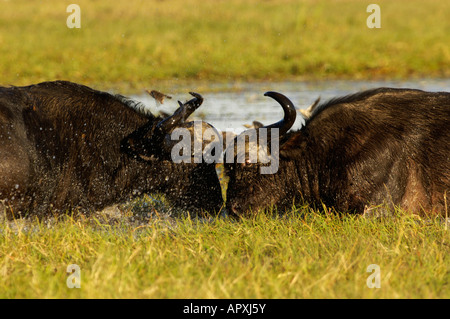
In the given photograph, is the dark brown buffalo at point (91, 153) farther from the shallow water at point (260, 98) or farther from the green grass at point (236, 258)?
the shallow water at point (260, 98)

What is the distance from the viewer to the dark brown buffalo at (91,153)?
5105mm

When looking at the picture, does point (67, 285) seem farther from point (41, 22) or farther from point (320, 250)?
point (41, 22)

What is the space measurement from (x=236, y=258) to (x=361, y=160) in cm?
139

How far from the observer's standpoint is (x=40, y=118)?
5242 mm

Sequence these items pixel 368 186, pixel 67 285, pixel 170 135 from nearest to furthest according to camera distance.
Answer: pixel 67 285 → pixel 368 186 → pixel 170 135

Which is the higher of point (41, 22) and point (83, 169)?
point (41, 22)

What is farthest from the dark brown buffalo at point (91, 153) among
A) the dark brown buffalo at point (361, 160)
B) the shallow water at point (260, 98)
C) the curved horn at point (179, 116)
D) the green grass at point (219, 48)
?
the green grass at point (219, 48)

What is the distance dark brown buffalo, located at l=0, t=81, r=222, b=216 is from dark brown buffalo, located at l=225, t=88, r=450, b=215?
1.78ft

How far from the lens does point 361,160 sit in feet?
15.7

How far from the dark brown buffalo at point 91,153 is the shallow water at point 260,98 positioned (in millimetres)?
3241

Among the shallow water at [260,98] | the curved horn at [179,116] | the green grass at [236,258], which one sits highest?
the curved horn at [179,116]


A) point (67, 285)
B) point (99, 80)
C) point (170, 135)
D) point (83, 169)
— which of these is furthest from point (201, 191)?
point (99, 80)

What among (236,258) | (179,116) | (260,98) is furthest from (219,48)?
(236,258)

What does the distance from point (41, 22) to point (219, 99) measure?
1104cm
